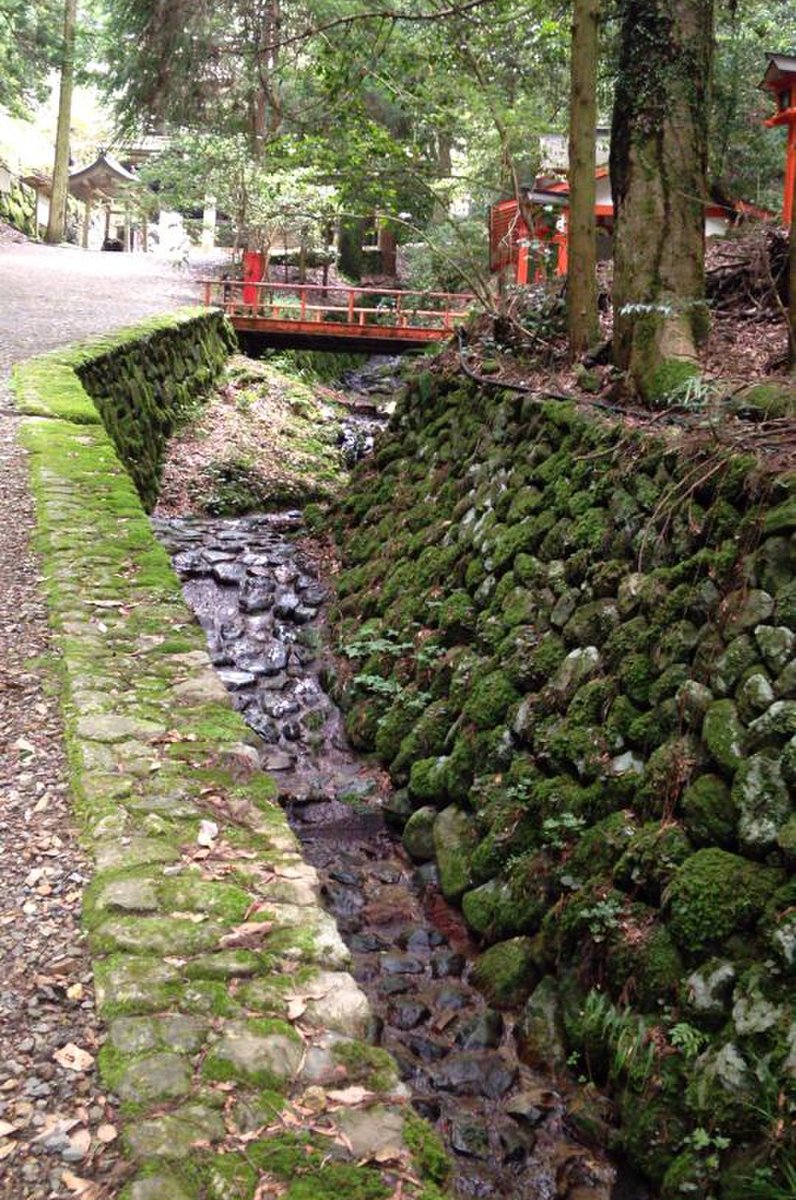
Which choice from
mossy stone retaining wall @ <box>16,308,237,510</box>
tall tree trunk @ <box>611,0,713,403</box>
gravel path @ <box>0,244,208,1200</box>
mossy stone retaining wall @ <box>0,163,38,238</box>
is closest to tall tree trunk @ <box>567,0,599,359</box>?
tall tree trunk @ <box>611,0,713,403</box>

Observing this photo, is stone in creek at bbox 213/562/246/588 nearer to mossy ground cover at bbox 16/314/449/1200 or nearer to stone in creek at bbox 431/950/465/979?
mossy ground cover at bbox 16/314/449/1200

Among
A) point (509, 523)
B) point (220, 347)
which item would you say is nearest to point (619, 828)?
point (509, 523)

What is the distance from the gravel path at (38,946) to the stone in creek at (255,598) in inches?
106

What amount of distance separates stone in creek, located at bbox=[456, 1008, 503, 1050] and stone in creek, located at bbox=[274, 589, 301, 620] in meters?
4.58

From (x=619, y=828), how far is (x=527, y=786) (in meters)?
0.74

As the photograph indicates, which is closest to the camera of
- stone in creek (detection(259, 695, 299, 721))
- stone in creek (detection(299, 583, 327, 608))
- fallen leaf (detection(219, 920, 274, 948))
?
fallen leaf (detection(219, 920, 274, 948))

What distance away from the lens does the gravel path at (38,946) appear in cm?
202

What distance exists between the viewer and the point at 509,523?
6.30 m

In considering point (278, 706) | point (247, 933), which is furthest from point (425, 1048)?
point (278, 706)

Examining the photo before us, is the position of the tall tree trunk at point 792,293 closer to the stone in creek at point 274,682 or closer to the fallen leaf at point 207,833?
the fallen leaf at point 207,833

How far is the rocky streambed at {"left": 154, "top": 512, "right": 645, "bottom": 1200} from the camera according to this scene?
344 centimetres

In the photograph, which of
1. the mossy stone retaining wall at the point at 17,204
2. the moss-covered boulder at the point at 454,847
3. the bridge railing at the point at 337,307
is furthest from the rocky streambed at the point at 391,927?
the mossy stone retaining wall at the point at 17,204

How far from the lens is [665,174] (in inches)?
247

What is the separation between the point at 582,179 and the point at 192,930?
5887 mm
